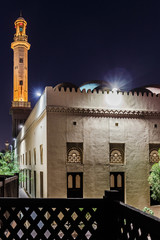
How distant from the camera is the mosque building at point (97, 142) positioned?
1514cm

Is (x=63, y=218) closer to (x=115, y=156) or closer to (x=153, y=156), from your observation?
(x=115, y=156)

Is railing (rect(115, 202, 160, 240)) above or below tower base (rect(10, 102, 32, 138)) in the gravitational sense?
below

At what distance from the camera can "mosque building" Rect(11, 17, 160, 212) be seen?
15.1 meters

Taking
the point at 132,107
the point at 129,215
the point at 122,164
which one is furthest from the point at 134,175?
the point at 129,215

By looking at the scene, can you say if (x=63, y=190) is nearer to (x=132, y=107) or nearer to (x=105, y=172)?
(x=105, y=172)

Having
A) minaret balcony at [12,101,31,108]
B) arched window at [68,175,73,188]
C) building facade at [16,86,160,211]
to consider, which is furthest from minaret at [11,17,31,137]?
arched window at [68,175,73,188]

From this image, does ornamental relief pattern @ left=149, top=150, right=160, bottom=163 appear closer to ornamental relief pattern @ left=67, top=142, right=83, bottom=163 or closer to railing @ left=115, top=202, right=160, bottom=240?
ornamental relief pattern @ left=67, top=142, right=83, bottom=163

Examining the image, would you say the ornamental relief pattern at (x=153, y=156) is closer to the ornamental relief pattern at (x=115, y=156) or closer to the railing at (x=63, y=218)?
the ornamental relief pattern at (x=115, y=156)

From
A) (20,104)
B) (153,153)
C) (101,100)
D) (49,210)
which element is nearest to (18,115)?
(20,104)

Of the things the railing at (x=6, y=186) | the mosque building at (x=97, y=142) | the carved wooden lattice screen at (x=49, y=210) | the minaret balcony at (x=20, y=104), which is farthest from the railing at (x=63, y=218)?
the minaret balcony at (x=20, y=104)

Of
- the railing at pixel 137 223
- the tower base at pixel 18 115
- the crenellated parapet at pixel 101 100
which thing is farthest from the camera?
the tower base at pixel 18 115

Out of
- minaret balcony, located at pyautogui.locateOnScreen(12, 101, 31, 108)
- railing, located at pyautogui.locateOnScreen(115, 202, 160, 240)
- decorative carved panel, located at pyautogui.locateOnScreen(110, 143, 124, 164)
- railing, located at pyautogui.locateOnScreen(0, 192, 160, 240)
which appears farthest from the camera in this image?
minaret balcony, located at pyautogui.locateOnScreen(12, 101, 31, 108)

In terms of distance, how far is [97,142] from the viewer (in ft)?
51.8

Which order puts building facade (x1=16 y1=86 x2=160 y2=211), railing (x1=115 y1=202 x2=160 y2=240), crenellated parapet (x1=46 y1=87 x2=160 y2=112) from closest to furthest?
railing (x1=115 y1=202 x2=160 y2=240), building facade (x1=16 y1=86 x2=160 y2=211), crenellated parapet (x1=46 y1=87 x2=160 y2=112)
